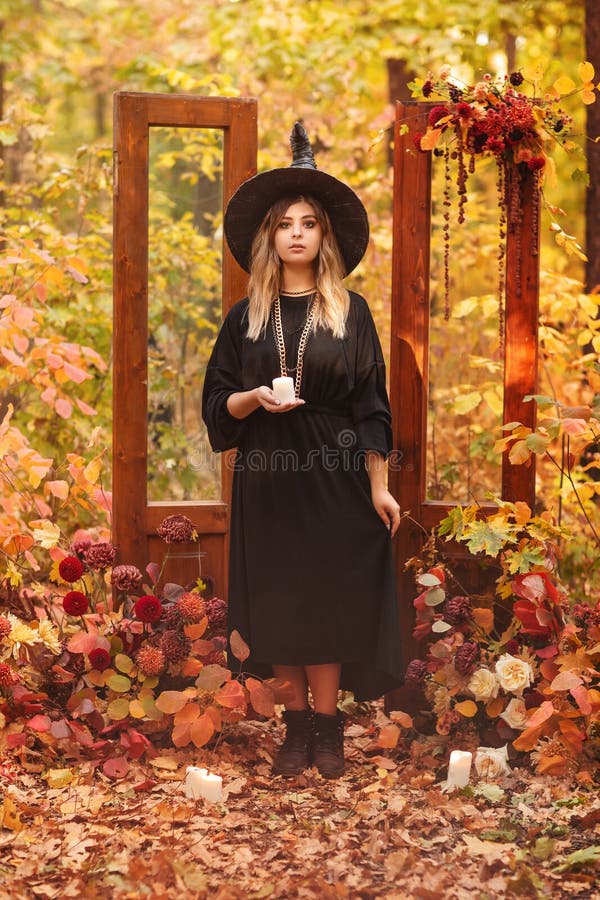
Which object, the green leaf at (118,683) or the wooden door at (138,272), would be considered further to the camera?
the wooden door at (138,272)

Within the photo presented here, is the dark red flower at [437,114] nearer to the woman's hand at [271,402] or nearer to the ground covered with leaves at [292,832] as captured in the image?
the woman's hand at [271,402]

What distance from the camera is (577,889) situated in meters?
2.67

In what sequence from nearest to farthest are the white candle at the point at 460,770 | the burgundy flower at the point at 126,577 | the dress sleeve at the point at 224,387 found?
the white candle at the point at 460,770 → the dress sleeve at the point at 224,387 → the burgundy flower at the point at 126,577

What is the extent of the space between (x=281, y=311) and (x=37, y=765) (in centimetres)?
176

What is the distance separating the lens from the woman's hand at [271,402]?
3.27m

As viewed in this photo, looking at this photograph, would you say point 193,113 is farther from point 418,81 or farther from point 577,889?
point 577,889

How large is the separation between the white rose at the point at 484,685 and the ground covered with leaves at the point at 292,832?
27 cm

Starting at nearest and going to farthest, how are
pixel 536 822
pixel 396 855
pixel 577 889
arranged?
pixel 577 889 → pixel 396 855 → pixel 536 822

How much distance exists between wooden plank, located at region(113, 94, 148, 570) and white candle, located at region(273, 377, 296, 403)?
2.73ft

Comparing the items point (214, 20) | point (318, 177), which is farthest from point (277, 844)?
point (214, 20)

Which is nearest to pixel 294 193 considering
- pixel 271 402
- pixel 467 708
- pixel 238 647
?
pixel 271 402

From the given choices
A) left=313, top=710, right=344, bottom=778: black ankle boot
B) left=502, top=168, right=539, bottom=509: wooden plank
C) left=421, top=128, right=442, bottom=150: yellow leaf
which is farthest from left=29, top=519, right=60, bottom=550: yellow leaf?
left=421, top=128, right=442, bottom=150: yellow leaf

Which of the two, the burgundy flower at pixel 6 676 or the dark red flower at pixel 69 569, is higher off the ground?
the dark red flower at pixel 69 569

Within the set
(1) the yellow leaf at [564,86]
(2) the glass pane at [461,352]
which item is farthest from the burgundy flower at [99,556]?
(2) the glass pane at [461,352]
